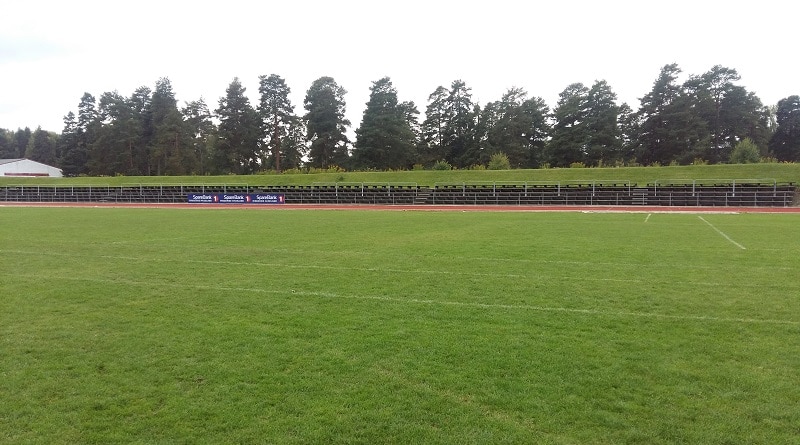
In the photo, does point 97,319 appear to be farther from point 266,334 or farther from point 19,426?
point 19,426

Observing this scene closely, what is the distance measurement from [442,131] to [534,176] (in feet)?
99.7

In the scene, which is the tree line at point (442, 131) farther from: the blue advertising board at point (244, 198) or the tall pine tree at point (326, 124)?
the blue advertising board at point (244, 198)

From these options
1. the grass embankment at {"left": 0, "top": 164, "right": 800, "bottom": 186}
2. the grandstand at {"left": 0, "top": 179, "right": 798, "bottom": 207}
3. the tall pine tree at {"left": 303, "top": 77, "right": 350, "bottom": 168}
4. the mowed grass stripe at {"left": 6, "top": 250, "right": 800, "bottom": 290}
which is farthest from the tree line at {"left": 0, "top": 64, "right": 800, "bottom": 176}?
the mowed grass stripe at {"left": 6, "top": 250, "right": 800, "bottom": 290}

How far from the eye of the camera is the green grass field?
140 inches

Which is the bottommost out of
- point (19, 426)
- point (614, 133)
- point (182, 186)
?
point (19, 426)

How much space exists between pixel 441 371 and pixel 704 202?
112ft

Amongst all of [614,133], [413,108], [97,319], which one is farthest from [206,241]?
[413,108]

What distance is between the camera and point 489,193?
37.2m

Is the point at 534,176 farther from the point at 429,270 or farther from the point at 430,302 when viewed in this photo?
the point at 430,302

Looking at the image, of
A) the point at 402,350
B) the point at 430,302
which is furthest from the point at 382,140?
the point at 402,350

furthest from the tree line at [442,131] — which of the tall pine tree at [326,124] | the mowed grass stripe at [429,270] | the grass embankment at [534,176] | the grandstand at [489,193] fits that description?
the mowed grass stripe at [429,270]

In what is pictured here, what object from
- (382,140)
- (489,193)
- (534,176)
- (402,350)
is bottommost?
(402,350)

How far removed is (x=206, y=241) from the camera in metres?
14.2

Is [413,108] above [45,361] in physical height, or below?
above
